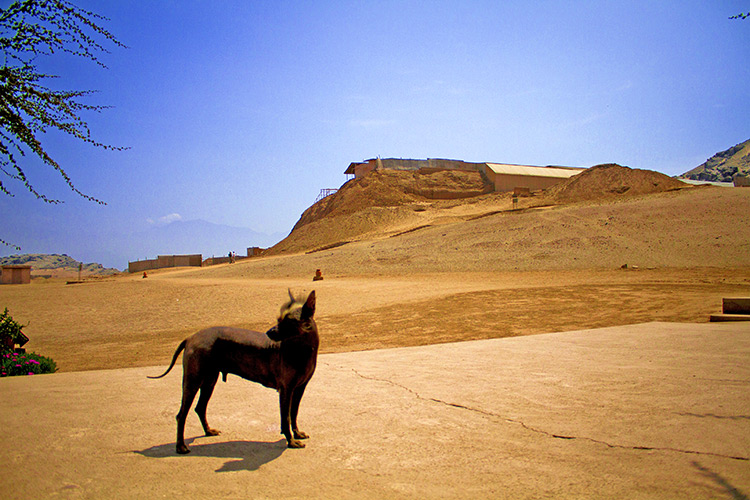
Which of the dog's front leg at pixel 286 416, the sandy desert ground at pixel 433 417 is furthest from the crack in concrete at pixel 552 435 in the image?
the dog's front leg at pixel 286 416

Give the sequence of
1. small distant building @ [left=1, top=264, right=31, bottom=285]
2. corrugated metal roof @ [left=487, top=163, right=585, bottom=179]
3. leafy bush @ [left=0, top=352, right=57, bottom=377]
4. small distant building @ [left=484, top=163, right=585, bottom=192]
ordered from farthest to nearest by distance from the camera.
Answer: corrugated metal roof @ [left=487, top=163, right=585, bottom=179] < small distant building @ [left=484, top=163, right=585, bottom=192] < small distant building @ [left=1, top=264, right=31, bottom=285] < leafy bush @ [left=0, top=352, right=57, bottom=377]

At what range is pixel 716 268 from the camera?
24016 millimetres

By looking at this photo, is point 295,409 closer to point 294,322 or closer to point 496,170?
point 294,322

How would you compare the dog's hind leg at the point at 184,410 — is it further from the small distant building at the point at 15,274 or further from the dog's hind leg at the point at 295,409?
the small distant building at the point at 15,274

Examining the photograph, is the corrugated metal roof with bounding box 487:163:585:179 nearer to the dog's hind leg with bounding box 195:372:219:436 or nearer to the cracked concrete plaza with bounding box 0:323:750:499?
the cracked concrete plaza with bounding box 0:323:750:499

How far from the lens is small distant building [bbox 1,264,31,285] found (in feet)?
114

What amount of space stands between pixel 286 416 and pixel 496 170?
68848mm

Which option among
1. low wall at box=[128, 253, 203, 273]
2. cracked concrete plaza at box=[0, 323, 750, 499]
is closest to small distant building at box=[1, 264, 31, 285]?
low wall at box=[128, 253, 203, 273]

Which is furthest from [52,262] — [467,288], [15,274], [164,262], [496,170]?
[467,288]

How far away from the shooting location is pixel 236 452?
3.37 metres

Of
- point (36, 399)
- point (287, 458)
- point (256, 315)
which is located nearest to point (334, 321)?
point (256, 315)

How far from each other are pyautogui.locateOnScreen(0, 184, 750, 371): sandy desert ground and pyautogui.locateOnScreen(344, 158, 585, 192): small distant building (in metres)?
26.1

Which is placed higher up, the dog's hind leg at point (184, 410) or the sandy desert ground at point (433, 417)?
the dog's hind leg at point (184, 410)

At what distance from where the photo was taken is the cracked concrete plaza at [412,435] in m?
2.90
